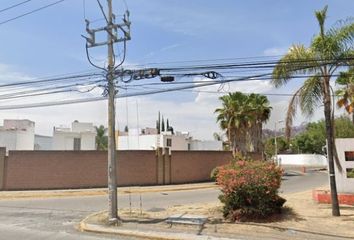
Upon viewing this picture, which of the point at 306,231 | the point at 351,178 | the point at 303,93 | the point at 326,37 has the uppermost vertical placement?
the point at 326,37

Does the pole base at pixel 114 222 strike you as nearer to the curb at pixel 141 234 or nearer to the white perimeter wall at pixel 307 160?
the curb at pixel 141 234

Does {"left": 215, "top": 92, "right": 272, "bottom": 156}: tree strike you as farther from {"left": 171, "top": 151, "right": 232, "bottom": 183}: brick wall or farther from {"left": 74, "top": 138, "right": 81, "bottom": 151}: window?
{"left": 74, "top": 138, "right": 81, "bottom": 151}: window

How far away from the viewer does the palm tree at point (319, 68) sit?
14.4 meters

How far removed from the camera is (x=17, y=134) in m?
45.8

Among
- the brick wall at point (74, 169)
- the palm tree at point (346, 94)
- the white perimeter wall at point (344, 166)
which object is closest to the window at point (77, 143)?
the brick wall at point (74, 169)

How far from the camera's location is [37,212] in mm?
17766

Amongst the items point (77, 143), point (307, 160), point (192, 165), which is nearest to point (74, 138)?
point (77, 143)

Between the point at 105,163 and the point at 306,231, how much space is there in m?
20.0

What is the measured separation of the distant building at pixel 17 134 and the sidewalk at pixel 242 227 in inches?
1305

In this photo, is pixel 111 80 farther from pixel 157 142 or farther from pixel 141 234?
pixel 157 142

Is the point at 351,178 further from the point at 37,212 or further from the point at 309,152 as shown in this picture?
the point at 309,152

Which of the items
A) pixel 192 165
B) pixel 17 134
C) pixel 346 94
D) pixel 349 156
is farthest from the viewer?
pixel 17 134

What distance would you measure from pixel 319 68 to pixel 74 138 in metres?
40.5

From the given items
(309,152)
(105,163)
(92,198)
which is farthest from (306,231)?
(309,152)
